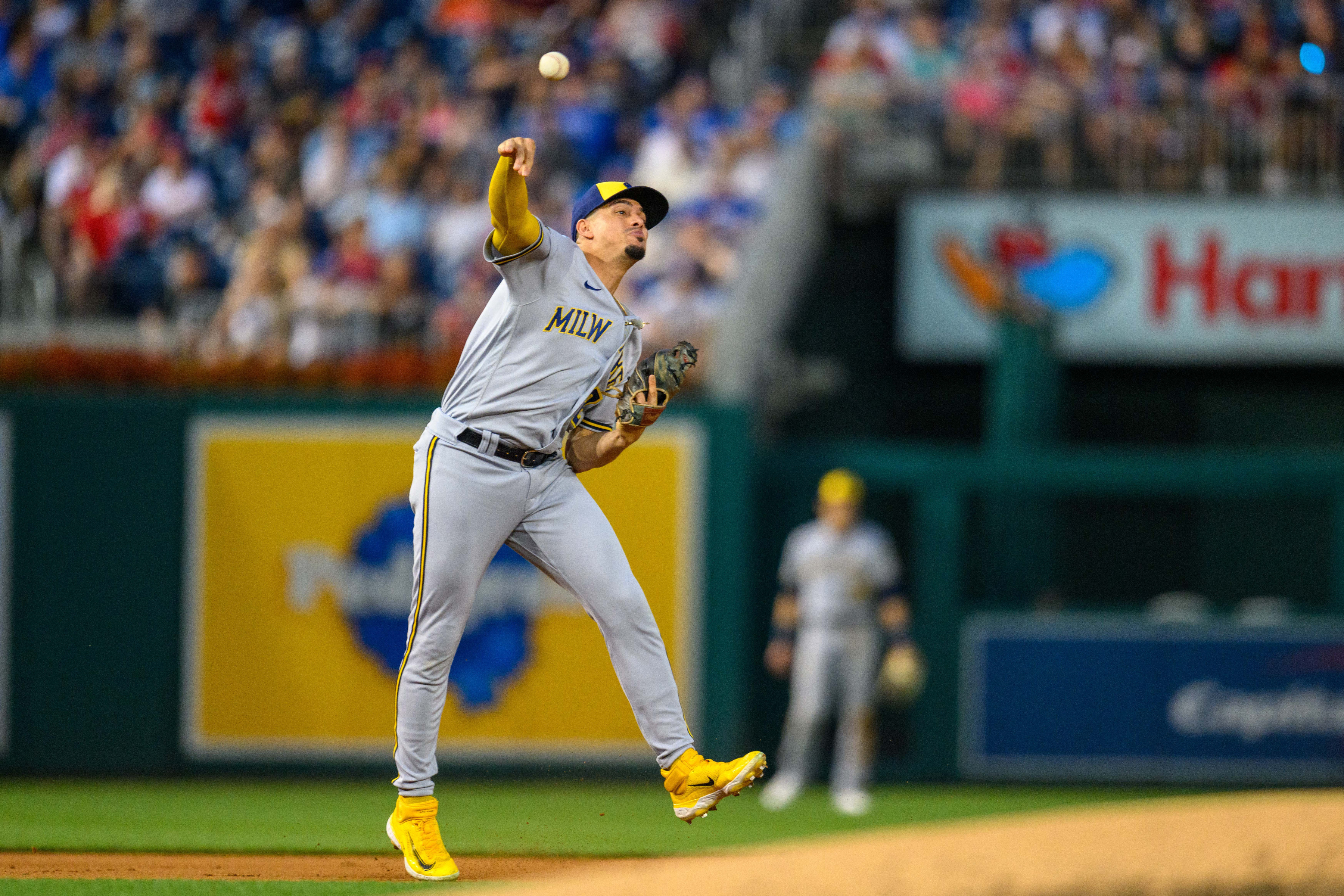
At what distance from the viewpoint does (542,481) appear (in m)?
5.02

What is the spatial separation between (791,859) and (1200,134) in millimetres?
9728

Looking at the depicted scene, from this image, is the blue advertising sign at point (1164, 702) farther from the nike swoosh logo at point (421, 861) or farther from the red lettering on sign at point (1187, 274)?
the nike swoosh logo at point (421, 861)

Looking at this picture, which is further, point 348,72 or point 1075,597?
point 348,72

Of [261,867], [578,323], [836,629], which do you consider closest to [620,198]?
[578,323]

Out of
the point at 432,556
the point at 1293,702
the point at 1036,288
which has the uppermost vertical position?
the point at 1036,288

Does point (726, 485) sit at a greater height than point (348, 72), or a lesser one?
lesser

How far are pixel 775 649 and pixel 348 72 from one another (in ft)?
23.6

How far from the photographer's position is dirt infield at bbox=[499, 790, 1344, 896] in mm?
3604

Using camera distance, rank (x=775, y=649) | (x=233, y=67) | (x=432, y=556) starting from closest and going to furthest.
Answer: (x=432, y=556) < (x=775, y=649) < (x=233, y=67)

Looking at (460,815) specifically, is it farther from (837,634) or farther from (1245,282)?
(1245,282)

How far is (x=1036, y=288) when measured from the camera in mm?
12234

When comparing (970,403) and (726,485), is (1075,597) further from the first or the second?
(726,485)

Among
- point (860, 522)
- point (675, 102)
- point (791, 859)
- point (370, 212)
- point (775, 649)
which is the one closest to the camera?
point (791, 859)

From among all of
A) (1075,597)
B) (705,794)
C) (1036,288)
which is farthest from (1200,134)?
(705,794)
